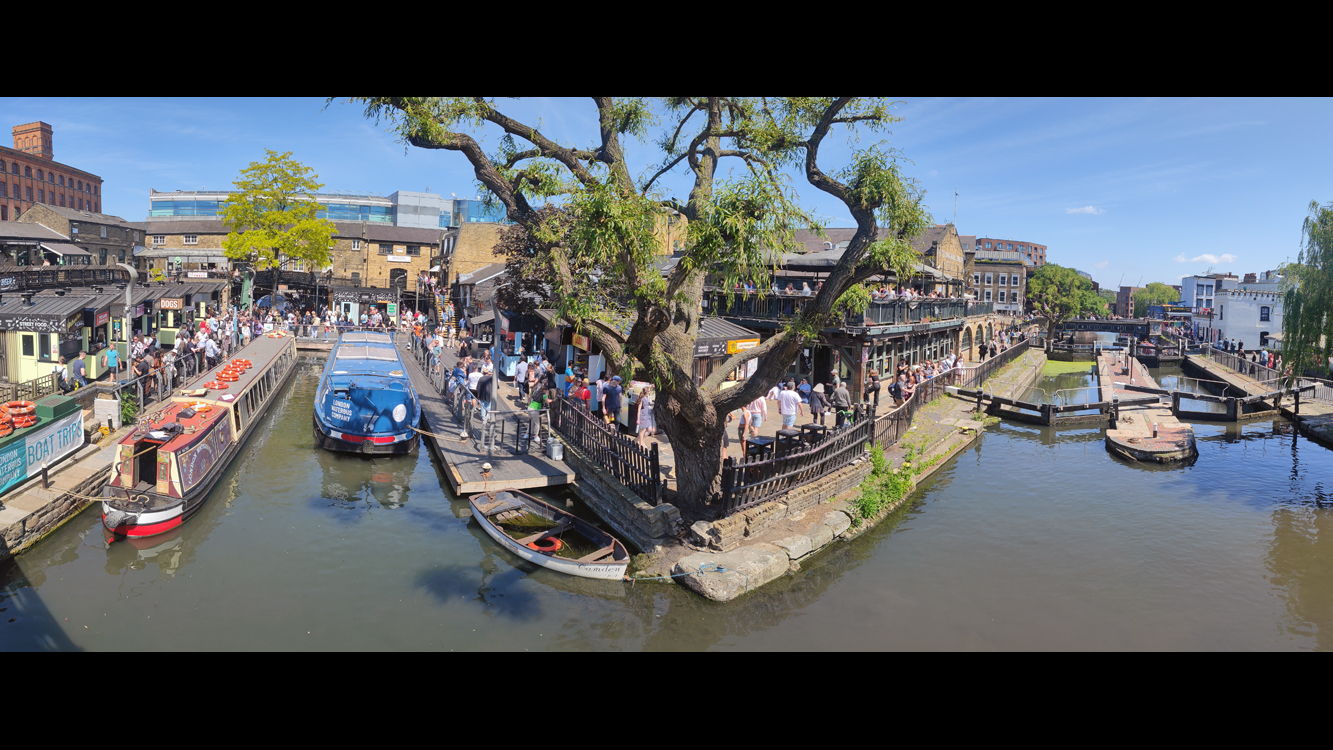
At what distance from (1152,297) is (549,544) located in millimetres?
164295

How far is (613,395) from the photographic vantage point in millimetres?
16953

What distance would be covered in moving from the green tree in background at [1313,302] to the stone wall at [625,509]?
22927 millimetres

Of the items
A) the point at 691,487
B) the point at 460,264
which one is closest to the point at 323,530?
the point at 691,487

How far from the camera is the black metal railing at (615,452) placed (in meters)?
12.2

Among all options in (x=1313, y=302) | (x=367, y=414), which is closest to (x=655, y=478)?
(x=367, y=414)

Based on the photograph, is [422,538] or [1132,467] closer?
[422,538]

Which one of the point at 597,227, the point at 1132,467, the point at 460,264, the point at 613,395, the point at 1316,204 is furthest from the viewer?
the point at 460,264

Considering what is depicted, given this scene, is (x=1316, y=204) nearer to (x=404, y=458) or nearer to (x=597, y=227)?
(x=597, y=227)

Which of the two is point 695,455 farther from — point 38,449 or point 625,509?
point 38,449

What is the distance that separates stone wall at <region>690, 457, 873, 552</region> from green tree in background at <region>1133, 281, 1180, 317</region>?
495 feet

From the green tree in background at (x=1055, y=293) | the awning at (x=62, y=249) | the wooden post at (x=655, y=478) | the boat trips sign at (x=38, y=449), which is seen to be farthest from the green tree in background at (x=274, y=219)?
the green tree in background at (x=1055, y=293)

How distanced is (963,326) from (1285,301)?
44.5ft

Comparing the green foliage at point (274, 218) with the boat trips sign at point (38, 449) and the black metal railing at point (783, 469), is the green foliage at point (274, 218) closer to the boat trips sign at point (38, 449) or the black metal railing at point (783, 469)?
the boat trips sign at point (38, 449)

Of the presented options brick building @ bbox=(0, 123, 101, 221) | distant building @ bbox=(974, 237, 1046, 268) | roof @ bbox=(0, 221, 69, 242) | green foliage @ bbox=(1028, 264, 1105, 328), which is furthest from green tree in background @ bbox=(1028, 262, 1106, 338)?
brick building @ bbox=(0, 123, 101, 221)
